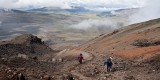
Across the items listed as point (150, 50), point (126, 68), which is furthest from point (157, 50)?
point (126, 68)

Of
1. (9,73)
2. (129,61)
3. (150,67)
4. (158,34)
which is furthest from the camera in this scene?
(158,34)

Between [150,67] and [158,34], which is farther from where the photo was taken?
[158,34]

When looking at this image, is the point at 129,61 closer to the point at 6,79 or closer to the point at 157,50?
the point at 157,50

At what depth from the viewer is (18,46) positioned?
269 feet

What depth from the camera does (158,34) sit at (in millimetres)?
60344

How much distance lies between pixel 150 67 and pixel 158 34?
22.8 m

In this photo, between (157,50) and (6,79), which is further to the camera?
A: (157,50)

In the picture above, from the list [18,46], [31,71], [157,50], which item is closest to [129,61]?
[157,50]

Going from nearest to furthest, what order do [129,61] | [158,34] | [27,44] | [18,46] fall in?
[129,61] → [158,34] → [18,46] → [27,44]

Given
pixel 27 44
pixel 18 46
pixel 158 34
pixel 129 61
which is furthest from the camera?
pixel 27 44

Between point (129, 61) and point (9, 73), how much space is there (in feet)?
55.0

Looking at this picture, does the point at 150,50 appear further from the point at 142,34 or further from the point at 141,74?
the point at 142,34

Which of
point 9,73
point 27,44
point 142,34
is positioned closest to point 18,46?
point 27,44

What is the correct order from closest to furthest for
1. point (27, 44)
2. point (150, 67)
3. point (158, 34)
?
point (150, 67) < point (158, 34) < point (27, 44)
